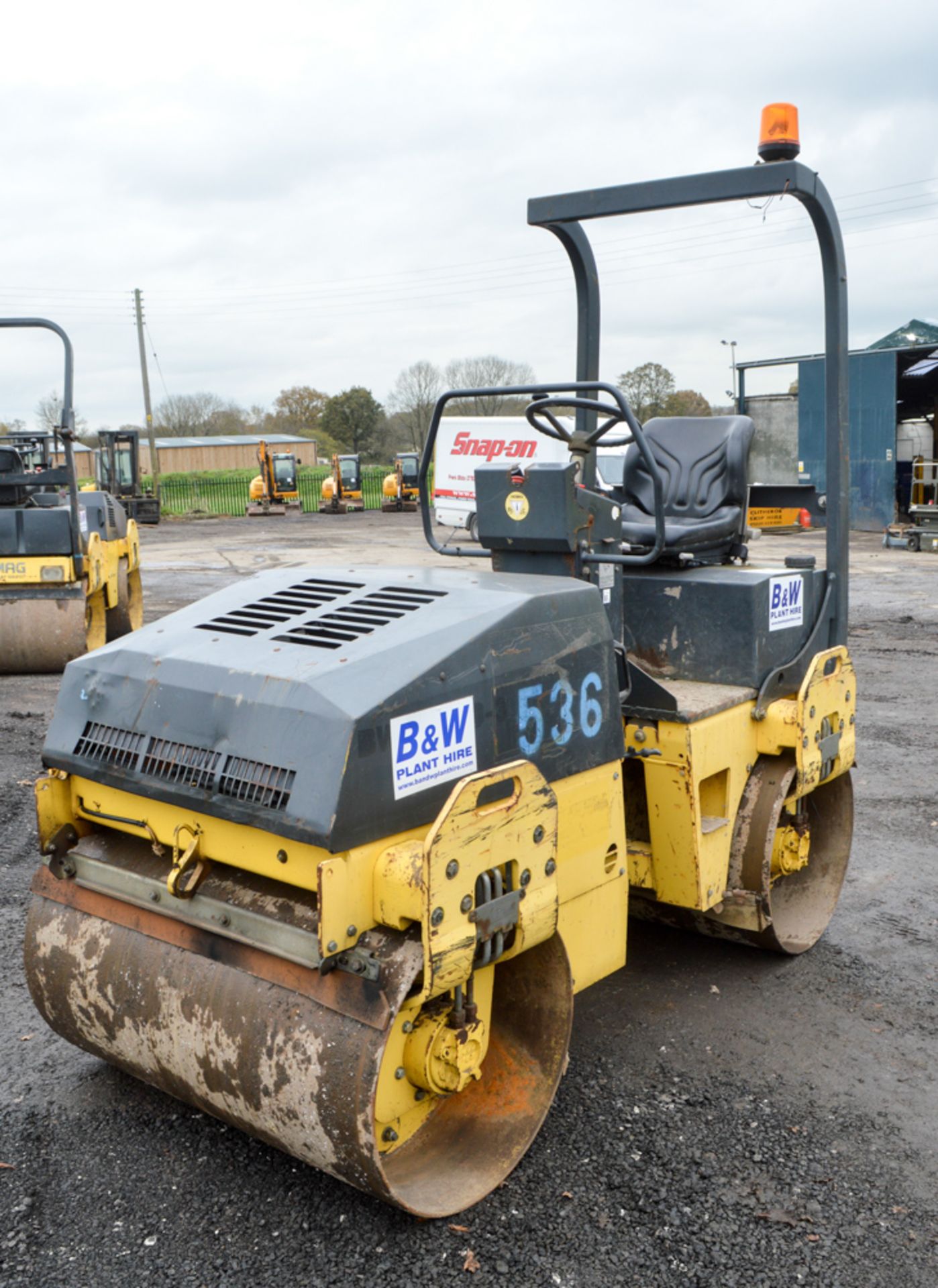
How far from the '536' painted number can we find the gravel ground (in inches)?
39.6

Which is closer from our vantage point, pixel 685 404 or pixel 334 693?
pixel 334 693

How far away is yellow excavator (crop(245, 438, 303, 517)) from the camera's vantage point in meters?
35.5

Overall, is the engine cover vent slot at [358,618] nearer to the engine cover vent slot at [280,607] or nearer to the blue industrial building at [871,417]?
the engine cover vent slot at [280,607]

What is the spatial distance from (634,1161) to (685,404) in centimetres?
3401

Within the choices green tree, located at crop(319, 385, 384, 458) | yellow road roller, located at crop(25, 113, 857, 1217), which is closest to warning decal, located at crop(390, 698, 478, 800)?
yellow road roller, located at crop(25, 113, 857, 1217)

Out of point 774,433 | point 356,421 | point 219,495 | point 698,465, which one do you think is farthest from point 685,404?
point 698,465

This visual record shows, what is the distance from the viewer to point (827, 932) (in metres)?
4.30

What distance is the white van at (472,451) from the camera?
65.4 ft

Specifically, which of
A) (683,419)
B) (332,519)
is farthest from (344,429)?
(683,419)

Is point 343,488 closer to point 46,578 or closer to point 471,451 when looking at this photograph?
point 471,451

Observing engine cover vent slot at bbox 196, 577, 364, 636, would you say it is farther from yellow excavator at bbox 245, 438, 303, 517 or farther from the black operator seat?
yellow excavator at bbox 245, 438, 303, 517

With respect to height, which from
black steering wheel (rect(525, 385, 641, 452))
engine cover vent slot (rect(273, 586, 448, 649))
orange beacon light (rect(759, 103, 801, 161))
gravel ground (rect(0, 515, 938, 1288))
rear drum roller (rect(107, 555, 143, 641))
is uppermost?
orange beacon light (rect(759, 103, 801, 161))

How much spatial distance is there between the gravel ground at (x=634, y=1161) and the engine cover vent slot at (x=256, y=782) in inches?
38.0

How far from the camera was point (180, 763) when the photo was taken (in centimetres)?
265
